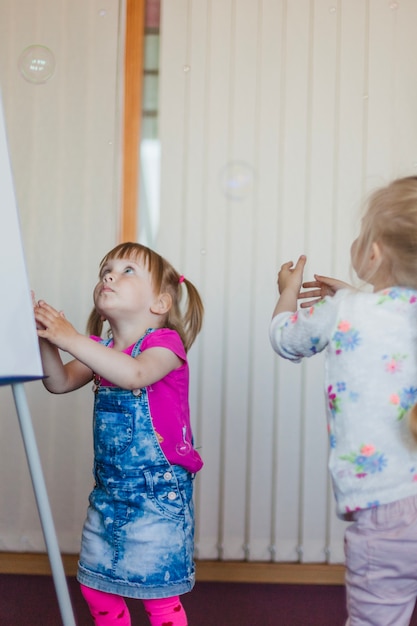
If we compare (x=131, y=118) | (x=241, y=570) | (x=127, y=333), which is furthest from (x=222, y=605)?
(x=131, y=118)

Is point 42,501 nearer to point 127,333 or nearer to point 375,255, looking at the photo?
point 127,333

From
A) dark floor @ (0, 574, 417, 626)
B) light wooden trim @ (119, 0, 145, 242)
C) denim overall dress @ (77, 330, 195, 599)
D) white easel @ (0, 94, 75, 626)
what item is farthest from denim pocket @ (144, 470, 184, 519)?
light wooden trim @ (119, 0, 145, 242)

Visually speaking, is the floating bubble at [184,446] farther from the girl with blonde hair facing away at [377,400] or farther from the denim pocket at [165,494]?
the girl with blonde hair facing away at [377,400]

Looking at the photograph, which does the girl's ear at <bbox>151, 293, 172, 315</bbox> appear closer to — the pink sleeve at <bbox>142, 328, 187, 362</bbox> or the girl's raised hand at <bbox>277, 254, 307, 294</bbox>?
the pink sleeve at <bbox>142, 328, 187, 362</bbox>

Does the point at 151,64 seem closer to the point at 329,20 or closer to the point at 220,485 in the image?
the point at 329,20

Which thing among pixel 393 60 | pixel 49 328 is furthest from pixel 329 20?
pixel 49 328

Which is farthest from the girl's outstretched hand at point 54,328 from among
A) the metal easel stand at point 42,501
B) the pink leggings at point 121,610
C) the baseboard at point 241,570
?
the baseboard at point 241,570

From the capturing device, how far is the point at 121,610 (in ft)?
4.71

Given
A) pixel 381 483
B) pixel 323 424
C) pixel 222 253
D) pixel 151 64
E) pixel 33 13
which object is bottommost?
pixel 323 424

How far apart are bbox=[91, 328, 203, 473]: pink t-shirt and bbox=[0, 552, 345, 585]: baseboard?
0.96 m

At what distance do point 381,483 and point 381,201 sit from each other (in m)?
0.45

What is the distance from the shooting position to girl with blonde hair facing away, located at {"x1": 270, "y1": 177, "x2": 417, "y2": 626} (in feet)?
3.74

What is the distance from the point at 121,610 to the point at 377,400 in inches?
25.6

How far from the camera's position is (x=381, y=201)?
1.25 metres
